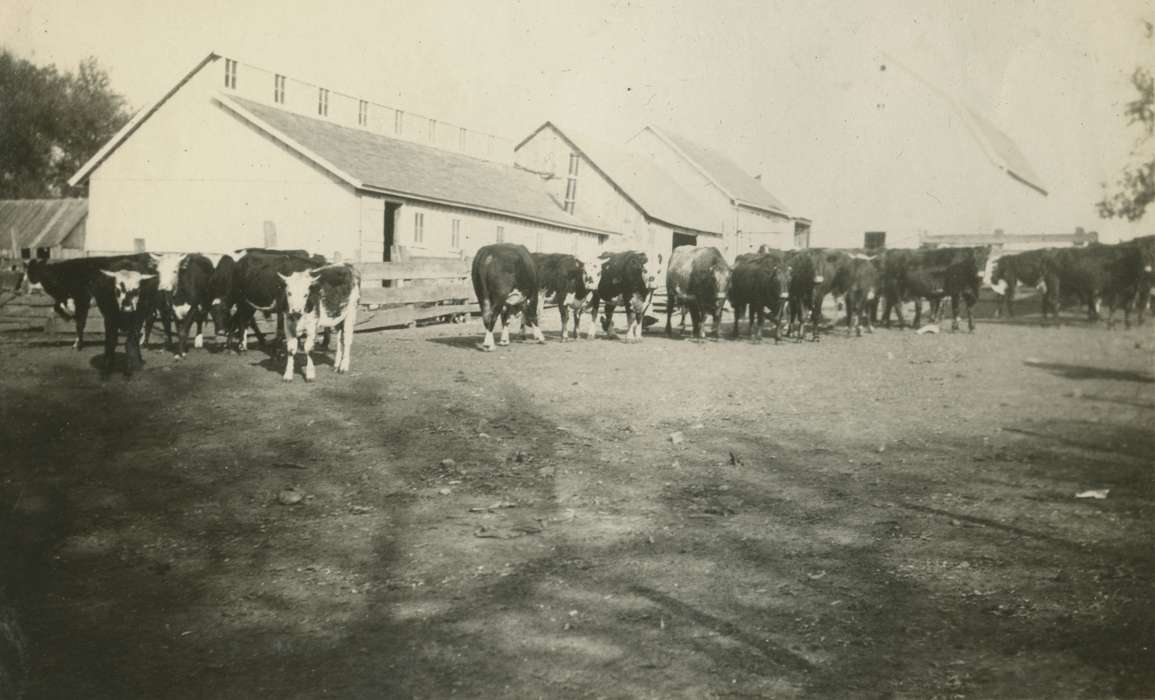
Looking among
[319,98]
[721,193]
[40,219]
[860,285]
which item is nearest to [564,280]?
[860,285]

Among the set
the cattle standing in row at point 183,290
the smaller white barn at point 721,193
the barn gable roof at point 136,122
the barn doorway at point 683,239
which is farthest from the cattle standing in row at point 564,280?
the smaller white barn at point 721,193

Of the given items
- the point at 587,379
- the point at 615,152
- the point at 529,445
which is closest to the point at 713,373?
the point at 587,379

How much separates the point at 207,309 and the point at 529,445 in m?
7.59

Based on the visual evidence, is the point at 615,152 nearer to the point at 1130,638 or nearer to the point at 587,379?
the point at 587,379

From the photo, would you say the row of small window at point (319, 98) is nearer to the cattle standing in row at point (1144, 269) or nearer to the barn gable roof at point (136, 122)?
the barn gable roof at point (136, 122)

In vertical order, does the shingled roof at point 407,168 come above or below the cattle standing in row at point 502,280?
above

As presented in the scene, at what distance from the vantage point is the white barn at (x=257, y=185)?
21375 millimetres

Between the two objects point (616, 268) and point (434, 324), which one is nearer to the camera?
point (616, 268)

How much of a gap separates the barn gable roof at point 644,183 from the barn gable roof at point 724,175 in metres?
1.28

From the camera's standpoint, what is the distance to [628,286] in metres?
16.0

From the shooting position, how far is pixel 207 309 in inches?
490

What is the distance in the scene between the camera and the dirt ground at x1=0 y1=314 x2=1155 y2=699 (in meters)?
3.45

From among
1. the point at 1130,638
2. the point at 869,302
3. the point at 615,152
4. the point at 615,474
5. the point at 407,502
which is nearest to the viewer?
the point at 1130,638

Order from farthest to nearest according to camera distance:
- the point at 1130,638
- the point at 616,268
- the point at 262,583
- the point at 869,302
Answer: the point at 869,302
the point at 616,268
the point at 262,583
the point at 1130,638
